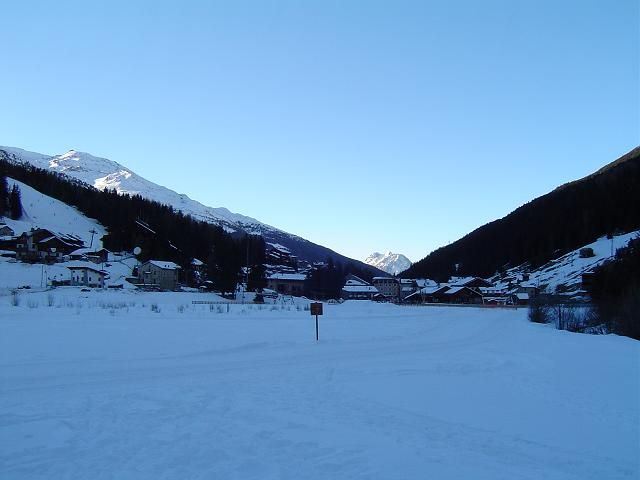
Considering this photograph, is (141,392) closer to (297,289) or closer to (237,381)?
(237,381)

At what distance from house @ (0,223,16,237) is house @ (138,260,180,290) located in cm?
2978

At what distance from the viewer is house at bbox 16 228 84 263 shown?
91.9 metres

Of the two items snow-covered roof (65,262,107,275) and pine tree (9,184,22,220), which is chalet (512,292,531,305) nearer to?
snow-covered roof (65,262,107,275)

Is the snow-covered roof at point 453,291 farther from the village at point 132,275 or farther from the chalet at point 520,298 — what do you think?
the chalet at point 520,298

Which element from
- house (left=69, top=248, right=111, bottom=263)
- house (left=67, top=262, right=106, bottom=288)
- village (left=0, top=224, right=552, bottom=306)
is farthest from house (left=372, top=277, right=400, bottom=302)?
house (left=67, top=262, right=106, bottom=288)

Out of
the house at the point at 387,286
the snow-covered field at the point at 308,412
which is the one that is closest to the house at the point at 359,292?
the house at the point at 387,286

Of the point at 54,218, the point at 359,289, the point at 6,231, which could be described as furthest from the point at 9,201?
the point at 359,289

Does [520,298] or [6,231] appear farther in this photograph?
[520,298]

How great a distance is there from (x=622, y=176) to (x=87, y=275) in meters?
129

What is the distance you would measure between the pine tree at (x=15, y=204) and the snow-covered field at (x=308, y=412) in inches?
4300

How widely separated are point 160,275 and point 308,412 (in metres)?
83.4

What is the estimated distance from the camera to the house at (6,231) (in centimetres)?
9875

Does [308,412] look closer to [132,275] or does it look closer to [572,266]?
[132,275]

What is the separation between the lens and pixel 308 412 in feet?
32.8
